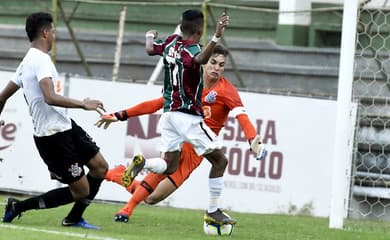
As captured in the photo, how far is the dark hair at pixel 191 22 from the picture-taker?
37.2 feet

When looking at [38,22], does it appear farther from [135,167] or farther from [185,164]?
[185,164]

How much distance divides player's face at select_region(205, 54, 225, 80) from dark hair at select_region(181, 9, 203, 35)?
79 cm

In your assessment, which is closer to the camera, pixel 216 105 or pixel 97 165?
pixel 97 165

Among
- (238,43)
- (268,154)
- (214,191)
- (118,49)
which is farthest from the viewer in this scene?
(238,43)

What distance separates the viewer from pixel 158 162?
37.6 ft

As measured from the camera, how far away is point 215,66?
12242 mm

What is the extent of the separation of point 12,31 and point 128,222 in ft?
27.4

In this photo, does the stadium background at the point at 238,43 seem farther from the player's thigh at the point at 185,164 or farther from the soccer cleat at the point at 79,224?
the soccer cleat at the point at 79,224

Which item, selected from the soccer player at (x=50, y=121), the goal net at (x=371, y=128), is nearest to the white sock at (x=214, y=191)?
the soccer player at (x=50, y=121)

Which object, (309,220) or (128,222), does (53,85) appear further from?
(309,220)

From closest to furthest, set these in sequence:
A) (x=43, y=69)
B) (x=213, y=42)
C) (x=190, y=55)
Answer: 1. (x=213, y=42)
2. (x=43, y=69)
3. (x=190, y=55)

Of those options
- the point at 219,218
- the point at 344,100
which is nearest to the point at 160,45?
the point at 219,218

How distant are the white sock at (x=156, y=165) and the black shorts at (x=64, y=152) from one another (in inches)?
24.8

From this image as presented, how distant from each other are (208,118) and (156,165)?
1162 mm
